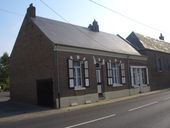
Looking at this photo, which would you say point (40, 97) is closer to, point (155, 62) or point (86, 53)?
point (86, 53)

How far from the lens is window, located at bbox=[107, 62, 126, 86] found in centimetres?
3154

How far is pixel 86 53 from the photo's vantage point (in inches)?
1110

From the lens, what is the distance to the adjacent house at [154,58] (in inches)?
1683

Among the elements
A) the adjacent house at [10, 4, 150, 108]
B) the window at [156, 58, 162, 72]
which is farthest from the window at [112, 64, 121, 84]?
the window at [156, 58, 162, 72]

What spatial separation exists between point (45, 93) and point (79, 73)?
12.0 ft

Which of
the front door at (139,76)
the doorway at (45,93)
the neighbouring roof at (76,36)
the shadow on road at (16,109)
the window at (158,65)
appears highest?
the neighbouring roof at (76,36)

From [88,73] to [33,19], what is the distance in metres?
6.31

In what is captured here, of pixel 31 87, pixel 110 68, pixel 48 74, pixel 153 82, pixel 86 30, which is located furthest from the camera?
pixel 153 82

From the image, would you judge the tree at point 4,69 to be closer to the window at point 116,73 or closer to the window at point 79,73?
the window at point 116,73

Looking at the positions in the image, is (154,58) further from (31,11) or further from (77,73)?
(31,11)

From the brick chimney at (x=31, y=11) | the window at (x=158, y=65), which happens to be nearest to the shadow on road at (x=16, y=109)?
the brick chimney at (x=31, y=11)

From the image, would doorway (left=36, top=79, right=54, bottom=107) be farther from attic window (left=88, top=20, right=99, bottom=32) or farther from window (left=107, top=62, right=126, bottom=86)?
→ attic window (left=88, top=20, right=99, bottom=32)

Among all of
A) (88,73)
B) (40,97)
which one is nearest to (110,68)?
(88,73)

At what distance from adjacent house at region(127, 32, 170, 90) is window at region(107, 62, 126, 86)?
8.72 m
